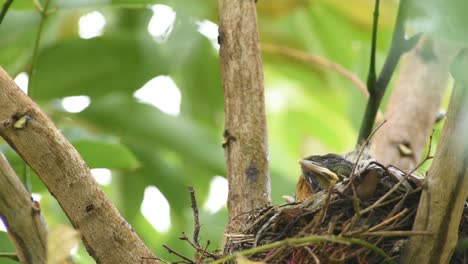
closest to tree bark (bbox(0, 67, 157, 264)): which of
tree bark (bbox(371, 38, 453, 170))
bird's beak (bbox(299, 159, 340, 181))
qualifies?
bird's beak (bbox(299, 159, 340, 181))

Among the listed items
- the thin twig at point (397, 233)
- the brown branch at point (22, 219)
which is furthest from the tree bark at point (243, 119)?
the brown branch at point (22, 219)

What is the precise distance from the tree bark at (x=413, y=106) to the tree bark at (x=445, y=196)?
140cm

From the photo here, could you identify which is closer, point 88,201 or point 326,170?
point 88,201

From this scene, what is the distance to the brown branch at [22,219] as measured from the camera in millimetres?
1817

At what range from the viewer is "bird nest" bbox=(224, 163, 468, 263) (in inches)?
77.5

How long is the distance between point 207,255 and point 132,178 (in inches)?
63.8

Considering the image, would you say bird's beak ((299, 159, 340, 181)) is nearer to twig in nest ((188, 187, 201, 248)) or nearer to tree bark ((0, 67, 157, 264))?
twig in nest ((188, 187, 201, 248))

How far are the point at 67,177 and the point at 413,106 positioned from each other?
188 cm

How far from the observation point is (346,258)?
1.98 metres

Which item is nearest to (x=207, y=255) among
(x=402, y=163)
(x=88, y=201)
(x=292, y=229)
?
(x=292, y=229)

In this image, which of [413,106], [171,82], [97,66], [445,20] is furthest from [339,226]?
[171,82]

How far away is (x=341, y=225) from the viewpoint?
213 cm

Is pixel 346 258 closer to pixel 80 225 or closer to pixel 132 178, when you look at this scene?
pixel 80 225

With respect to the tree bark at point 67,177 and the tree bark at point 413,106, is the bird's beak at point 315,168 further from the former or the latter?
the tree bark at point 67,177
